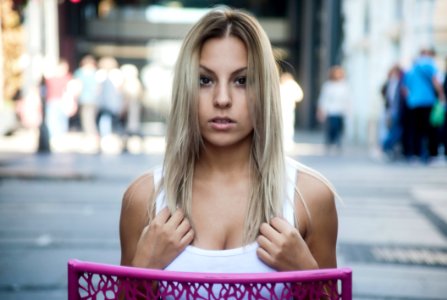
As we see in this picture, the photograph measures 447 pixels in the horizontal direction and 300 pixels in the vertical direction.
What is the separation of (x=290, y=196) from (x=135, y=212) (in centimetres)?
43

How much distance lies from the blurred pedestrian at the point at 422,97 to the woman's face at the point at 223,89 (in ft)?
36.2

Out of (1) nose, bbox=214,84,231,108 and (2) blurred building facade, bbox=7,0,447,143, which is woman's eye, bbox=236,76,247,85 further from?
(2) blurred building facade, bbox=7,0,447,143

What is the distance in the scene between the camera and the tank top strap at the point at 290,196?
1.79 metres

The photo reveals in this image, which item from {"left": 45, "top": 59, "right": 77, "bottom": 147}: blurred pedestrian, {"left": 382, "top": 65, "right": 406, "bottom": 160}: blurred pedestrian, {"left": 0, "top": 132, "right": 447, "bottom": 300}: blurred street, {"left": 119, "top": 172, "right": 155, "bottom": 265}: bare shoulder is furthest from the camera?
{"left": 45, "top": 59, "right": 77, "bottom": 147}: blurred pedestrian

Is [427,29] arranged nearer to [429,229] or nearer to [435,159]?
[435,159]

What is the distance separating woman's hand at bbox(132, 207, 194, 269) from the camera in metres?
1.70

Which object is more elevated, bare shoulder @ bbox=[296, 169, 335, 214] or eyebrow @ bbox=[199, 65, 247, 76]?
eyebrow @ bbox=[199, 65, 247, 76]

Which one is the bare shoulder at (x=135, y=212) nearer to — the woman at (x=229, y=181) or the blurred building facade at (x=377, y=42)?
the woman at (x=229, y=181)

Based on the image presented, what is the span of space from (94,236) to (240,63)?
4.76m

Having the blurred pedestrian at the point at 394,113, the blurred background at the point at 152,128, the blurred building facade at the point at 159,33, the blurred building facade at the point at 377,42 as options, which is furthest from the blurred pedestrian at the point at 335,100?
the blurred building facade at the point at 159,33

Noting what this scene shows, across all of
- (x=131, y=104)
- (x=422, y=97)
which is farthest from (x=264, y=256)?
(x=131, y=104)

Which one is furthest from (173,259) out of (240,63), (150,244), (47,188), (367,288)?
(47,188)

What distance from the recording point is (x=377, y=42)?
2100cm

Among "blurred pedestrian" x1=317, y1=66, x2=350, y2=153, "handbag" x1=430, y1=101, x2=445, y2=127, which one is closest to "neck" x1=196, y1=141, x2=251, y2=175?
"handbag" x1=430, y1=101, x2=445, y2=127
